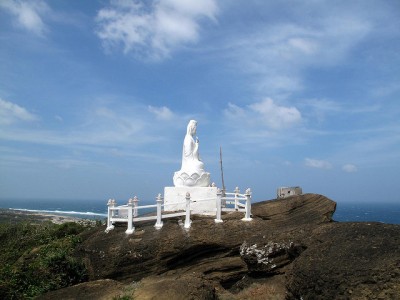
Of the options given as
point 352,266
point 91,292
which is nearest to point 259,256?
point 352,266

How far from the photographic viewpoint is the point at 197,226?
16328 millimetres

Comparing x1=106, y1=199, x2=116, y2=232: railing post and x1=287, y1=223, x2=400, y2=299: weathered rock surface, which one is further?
x1=106, y1=199, x2=116, y2=232: railing post

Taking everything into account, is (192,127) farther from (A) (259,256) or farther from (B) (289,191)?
(A) (259,256)

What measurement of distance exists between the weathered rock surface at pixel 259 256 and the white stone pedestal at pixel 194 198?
3.48ft

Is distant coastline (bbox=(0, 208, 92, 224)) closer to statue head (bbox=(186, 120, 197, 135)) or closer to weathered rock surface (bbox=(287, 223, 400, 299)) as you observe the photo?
statue head (bbox=(186, 120, 197, 135))

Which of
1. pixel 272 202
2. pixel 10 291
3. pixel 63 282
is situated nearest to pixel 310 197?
pixel 272 202

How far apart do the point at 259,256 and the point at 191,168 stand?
6963 millimetres

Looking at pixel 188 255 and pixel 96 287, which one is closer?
pixel 96 287

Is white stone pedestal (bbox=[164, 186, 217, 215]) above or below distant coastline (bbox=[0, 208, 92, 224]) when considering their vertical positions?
above

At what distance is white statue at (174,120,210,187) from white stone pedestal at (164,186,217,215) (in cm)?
47

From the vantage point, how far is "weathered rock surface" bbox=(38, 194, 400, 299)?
976 centimetres

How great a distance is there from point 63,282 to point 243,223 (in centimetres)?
756

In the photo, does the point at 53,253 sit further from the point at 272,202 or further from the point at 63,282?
the point at 272,202

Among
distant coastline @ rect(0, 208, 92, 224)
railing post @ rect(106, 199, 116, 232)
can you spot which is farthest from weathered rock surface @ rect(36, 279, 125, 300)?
distant coastline @ rect(0, 208, 92, 224)
